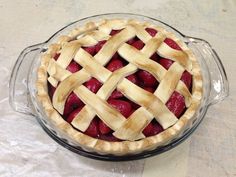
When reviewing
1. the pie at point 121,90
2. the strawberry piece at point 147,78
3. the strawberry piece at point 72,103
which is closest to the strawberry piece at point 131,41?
the pie at point 121,90

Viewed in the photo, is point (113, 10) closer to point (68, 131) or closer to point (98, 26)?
point (98, 26)

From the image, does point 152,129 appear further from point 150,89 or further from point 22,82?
point 22,82

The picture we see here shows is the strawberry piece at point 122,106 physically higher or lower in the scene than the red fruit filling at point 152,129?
higher

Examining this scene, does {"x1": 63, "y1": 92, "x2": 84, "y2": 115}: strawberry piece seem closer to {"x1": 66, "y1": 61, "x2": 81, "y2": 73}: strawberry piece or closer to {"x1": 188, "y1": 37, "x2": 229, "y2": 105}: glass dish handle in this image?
{"x1": 66, "y1": 61, "x2": 81, "y2": 73}: strawberry piece

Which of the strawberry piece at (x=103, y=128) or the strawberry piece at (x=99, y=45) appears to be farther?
the strawberry piece at (x=99, y=45)

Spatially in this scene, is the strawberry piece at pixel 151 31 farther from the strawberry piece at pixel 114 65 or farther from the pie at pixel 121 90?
the strawberry piece at pixel 114 65
